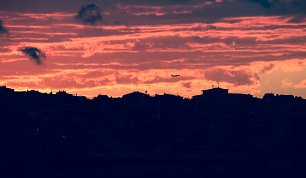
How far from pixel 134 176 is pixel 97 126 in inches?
1255

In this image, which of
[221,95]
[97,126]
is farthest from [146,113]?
[221,95]

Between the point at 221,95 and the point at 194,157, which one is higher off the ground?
the point at 221,95

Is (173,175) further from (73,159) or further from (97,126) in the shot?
(97,126)

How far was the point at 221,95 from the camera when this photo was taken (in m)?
187

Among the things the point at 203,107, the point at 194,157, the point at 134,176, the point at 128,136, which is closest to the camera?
the point at 134,176

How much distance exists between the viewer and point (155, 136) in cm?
16138

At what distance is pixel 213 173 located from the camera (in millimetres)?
140125

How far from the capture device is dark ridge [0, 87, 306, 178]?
14012 centimetres

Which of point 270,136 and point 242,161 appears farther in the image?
point 270,136

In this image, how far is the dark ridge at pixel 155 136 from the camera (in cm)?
14012

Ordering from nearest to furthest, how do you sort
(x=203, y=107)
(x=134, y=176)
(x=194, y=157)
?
(x=134, y=176) → (x=194, y=157) → (x=203, y=107)

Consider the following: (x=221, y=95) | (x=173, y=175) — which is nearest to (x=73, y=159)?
(x=173, y=175)

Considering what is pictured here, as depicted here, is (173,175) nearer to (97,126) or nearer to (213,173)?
(213,173)

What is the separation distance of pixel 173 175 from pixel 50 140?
21.9 meters
